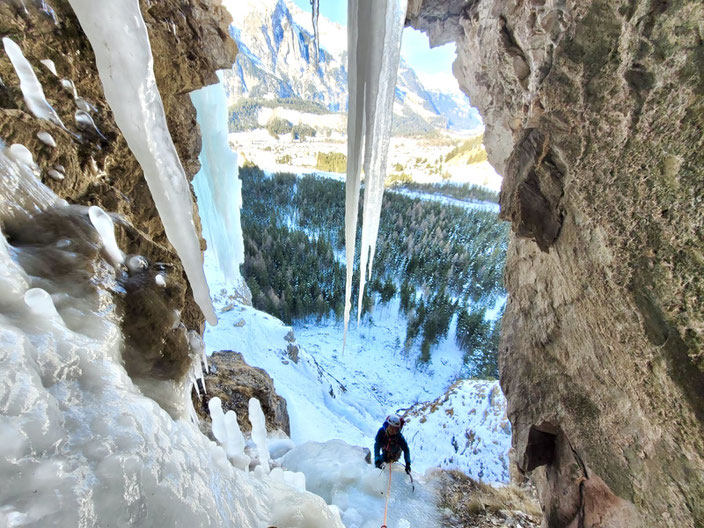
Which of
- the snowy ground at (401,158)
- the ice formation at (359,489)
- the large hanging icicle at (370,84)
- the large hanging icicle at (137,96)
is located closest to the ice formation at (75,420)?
the large hanging icicle at (137,96)

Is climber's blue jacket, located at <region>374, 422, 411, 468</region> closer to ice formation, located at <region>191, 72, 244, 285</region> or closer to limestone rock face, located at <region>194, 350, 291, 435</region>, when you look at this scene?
limestone rock face, located at <region>194, 350, 291, 435</region>

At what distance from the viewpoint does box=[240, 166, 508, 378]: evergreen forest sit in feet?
34.4

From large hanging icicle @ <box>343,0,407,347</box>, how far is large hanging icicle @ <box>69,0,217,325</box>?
3.31ft

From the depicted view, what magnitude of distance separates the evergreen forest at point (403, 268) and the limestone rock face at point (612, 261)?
282 inches

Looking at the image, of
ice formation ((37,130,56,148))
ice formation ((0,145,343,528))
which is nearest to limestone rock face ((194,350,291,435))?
ice formation ((0,145,343,528))

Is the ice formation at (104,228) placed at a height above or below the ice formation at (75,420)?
above

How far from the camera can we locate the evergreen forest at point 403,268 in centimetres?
1050

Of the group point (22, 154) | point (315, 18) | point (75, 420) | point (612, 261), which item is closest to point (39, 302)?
point (75, 420)

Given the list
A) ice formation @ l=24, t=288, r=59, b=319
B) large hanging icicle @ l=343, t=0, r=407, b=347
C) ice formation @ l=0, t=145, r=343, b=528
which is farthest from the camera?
large hanging icicle @ l=343, t=0, r=407, b=347

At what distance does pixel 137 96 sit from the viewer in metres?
1.32

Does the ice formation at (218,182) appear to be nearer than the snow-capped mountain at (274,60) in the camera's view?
Yes

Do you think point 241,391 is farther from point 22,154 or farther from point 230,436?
point 22,154

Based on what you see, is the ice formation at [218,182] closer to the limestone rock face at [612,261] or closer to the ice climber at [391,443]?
the limestone rock face at [612,261]

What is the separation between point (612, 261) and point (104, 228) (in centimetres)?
254
